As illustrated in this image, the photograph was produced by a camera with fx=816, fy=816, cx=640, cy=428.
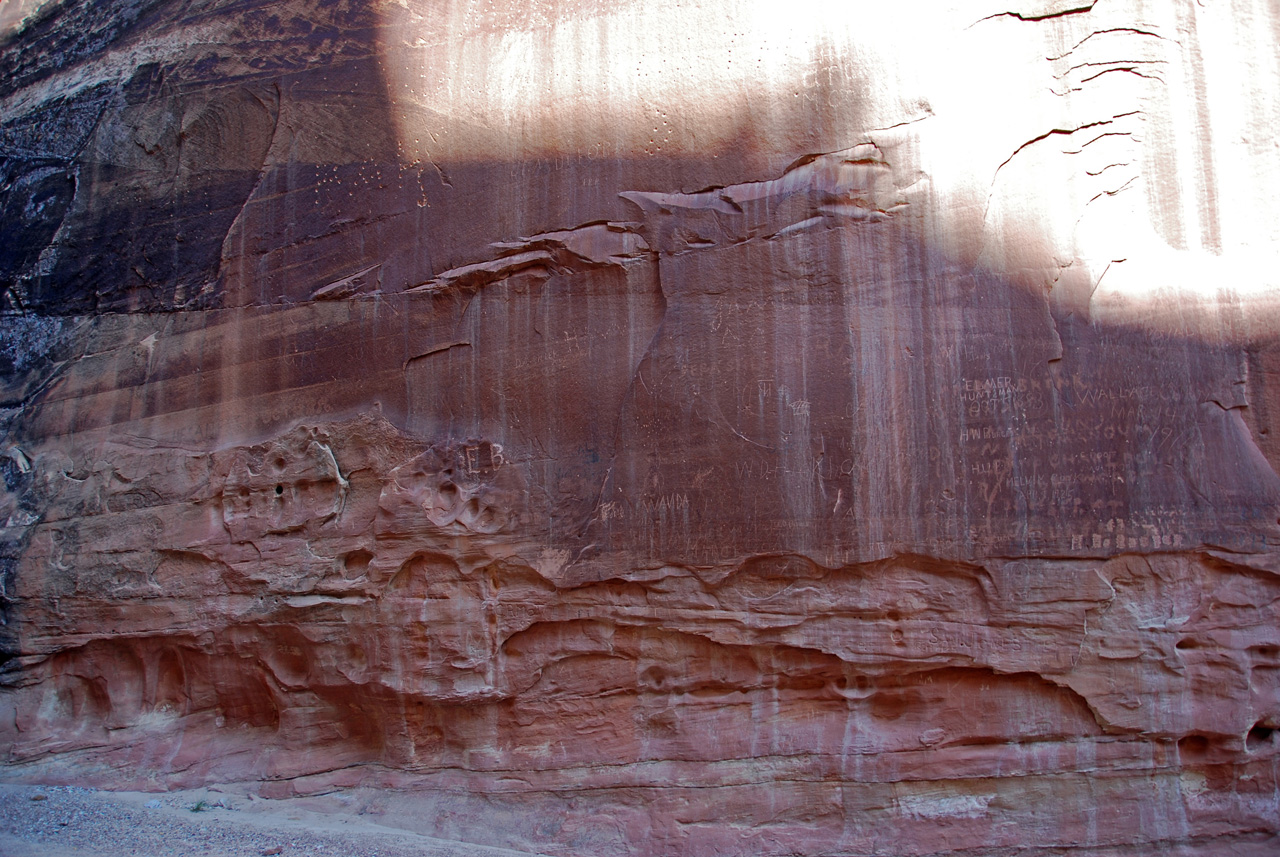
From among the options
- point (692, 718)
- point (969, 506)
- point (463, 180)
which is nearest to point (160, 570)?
point (463, 180)

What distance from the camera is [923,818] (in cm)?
509

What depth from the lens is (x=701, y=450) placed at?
5.39 m

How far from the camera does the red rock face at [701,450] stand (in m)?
5.05

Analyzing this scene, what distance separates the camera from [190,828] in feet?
17.1

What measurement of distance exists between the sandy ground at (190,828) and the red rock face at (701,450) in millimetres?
226

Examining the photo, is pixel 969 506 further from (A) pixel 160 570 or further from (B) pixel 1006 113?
(A) pixel 160 570

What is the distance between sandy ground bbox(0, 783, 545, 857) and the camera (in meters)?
4.95

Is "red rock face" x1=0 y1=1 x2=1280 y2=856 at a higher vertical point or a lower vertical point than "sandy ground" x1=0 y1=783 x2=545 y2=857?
higher

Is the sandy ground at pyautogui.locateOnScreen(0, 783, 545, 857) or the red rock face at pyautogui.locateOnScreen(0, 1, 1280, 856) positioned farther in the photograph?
the red rock face at pyautogui.locateOnScreen(0, 1, 1280, 856)

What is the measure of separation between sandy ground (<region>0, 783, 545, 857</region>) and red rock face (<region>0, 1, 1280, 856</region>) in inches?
8.9

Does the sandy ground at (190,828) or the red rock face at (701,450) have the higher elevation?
the red rock face at (701,450)

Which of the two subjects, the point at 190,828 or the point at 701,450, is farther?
the point at 701,450

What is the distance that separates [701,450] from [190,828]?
408 centimetres

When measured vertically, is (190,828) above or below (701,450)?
below
